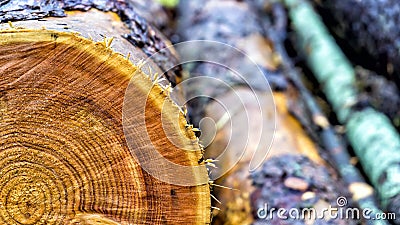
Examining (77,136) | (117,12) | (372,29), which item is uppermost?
(372,29)

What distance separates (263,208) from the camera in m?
1.81

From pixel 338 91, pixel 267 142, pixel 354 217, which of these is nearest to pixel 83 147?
pixel 267 142

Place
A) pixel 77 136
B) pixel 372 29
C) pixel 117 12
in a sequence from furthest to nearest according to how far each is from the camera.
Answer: pixel 372 29 < pixel 117 12 < pixel 77 136

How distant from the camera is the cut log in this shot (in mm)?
1278

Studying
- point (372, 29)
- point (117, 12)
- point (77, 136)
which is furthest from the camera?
point (372, 29)

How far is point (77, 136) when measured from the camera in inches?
51.5

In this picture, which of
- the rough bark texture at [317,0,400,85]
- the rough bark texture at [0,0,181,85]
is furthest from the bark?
the rough bark texture at [0,0,181,85]

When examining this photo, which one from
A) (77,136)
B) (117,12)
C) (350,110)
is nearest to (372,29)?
(350,110)

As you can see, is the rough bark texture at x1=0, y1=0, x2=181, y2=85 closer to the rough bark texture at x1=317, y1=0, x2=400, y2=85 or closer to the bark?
the bark

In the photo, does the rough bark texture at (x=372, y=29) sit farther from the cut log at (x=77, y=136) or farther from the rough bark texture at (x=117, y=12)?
the cut log at (x=77, y=136)

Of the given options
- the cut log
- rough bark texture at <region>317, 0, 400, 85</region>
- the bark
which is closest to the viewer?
the cut log

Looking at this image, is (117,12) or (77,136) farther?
(117,12)

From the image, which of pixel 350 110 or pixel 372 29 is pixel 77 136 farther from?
pixel 372 29

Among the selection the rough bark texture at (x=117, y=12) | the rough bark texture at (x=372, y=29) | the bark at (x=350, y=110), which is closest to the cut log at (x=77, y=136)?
the rough bark texture at (x=117, y=12)
